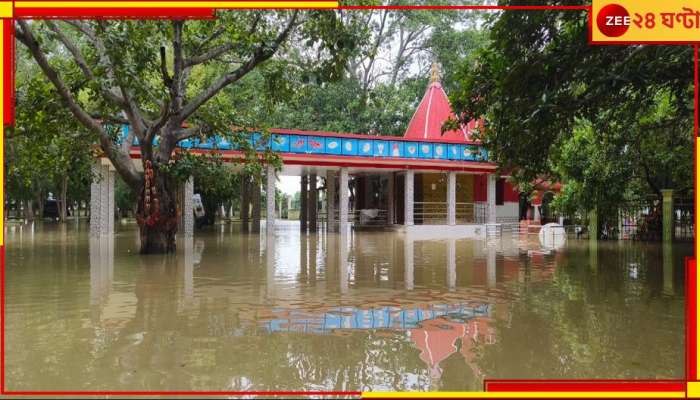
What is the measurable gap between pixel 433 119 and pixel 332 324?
2336 cm

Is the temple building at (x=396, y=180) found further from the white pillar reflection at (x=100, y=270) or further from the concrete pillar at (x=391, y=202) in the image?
the white pillar reflection at (x=100, y=270)

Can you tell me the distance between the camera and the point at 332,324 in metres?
6.24

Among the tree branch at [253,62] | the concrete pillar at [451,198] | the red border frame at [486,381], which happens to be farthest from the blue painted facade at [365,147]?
the red border frame at [486,381]

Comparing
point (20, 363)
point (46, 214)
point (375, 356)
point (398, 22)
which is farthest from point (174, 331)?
point (46, 214)

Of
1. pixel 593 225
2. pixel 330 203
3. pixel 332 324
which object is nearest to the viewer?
pixel 332 324

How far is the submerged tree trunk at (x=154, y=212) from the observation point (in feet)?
44.5

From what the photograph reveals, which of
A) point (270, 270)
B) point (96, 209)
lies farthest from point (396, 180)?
point (270, 270)

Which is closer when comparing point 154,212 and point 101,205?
point 154,212

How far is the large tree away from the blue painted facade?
6.93 m

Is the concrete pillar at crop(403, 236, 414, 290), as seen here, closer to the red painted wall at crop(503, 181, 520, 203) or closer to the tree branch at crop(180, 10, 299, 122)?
the tree branch at crop(180, 10, 299, 122)

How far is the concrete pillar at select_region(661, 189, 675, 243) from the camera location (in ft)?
61.1

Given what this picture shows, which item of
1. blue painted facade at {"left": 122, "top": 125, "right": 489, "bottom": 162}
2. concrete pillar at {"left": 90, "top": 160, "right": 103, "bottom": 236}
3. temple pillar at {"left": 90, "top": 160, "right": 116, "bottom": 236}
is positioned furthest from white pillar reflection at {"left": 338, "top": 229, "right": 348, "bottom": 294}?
concrete pillar at {"left": 90, "top": 160, "right": 103, "bottom": 236}

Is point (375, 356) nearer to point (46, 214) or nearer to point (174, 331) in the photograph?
point (174, 331)

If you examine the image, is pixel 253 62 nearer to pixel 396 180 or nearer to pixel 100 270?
pixel 100 270
